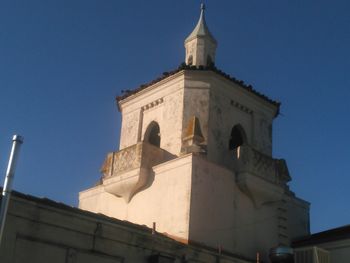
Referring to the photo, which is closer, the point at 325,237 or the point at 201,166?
the point at 201,166

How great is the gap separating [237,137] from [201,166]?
3781 millimetres

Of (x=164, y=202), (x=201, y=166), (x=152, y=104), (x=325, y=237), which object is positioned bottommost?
(x=325, y=237)

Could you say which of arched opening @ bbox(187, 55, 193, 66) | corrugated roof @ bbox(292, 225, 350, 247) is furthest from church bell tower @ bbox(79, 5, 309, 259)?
corrugated roof @ bbox(292, 225, 350, 247)

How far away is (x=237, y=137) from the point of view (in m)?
23.2

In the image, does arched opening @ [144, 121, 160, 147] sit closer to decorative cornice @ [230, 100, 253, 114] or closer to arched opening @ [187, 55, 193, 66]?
arched opening @ [187, 55, 193, 66]

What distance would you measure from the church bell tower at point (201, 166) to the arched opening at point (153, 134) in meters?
0.04

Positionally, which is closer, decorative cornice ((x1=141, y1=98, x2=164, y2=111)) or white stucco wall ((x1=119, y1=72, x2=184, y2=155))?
white stucco wall ((x1=119, y1=72, x2=184, y2=155))

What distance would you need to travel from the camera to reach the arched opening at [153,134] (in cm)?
2298

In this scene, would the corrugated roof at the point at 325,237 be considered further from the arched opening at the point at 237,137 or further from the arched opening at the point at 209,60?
the arched opening at the point at 209,60

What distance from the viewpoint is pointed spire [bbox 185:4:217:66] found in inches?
934

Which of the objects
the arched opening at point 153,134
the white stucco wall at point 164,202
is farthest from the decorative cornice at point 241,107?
the white stucco wall at point 164,202

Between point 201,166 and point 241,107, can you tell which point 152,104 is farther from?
point 201,166

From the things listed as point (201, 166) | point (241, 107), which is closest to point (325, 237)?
point (201, 166)

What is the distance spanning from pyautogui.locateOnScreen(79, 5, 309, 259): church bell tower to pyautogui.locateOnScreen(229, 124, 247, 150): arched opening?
0.13 ft
